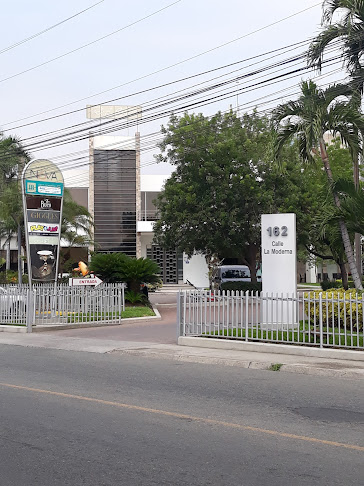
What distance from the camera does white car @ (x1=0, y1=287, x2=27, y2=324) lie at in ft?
63.7

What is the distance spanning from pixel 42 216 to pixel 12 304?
13.8ft

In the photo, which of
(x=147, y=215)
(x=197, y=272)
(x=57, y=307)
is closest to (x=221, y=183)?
(x=57, y=307)

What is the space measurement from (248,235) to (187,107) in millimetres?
12113

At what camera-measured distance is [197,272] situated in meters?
53.3

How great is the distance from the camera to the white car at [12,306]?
19406mm

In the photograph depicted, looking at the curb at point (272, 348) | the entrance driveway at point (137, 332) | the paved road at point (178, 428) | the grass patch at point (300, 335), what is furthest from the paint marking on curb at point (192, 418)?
the entrance driveway at point (137, 332)

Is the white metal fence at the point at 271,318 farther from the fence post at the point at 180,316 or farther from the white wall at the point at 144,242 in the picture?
the white wall at the point at 144,242

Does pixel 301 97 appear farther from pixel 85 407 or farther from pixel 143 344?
pixel 85 407

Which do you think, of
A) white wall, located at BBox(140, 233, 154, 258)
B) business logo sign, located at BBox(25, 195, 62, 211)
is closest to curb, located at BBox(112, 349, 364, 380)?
business logo sign, located at BBox(25, 195, 62, 211)

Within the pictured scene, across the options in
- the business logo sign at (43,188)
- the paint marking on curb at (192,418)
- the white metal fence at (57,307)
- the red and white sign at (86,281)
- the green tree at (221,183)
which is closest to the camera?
the paint marking on curb at (192,418)

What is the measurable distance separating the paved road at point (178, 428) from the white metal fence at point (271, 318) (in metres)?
2.17

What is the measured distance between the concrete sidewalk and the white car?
1.99 m

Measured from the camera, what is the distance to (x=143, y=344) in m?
15.4

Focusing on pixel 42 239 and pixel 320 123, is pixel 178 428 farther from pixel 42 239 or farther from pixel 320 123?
pixel 42 239
